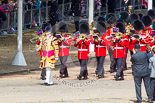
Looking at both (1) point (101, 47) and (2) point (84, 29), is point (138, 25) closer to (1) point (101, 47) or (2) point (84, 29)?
(1) point (101, 47)

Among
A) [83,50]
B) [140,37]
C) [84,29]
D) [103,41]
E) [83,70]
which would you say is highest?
[84,29]

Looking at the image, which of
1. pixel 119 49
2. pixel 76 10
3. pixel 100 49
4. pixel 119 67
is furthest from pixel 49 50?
pixel 76 10

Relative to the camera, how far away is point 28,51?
28141 mm

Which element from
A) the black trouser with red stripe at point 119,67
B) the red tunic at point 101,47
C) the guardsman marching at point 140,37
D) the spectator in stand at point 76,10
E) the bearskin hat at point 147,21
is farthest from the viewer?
the spectator in stand at point 76,10

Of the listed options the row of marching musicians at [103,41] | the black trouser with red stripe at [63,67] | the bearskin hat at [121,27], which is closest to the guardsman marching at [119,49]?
the row of marching musicians at [103,41]

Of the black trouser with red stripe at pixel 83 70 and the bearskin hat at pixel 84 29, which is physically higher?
the bearskin hat at pixel 84 29

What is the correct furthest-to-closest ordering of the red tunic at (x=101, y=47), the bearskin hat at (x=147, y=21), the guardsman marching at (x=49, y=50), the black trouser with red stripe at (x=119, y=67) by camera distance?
the bearskin hat at (x=147, y=21) → the red tunic at (x=101, y=47) → the black trouser with red stripe at (x=119, y=67) → the guardsman marching at (x=49, y=50)

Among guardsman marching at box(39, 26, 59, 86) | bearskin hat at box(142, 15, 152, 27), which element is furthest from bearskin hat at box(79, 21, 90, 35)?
bearskin hat at box(142, 15, 152, 27)

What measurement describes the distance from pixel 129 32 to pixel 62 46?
2181 mm

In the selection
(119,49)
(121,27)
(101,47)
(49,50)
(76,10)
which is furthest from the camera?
(76,10)

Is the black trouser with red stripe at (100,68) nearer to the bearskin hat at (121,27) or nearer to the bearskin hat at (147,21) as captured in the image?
the bearskin hat at (121,27)

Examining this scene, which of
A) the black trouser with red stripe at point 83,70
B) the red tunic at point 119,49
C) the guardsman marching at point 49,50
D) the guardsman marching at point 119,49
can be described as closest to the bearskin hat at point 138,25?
the guardsman marching at point 119,49

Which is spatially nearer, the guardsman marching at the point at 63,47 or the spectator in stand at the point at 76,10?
the guardsman marching at the point at 63,47

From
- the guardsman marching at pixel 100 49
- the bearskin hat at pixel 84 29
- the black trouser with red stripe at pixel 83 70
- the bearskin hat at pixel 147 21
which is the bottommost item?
the black trouser with red stripe at pixel 83 70
